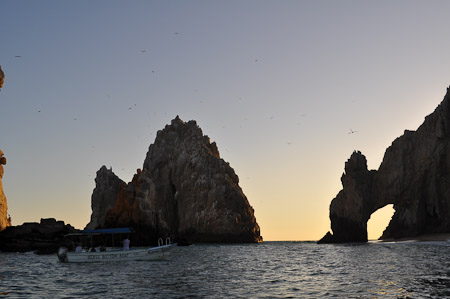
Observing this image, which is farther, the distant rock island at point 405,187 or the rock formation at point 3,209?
the distant rock island at point 405,187

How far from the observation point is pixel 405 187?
108312 millimetres

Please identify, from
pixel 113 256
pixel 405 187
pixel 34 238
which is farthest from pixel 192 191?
pixel 113 256

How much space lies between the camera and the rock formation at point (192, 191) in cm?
14700

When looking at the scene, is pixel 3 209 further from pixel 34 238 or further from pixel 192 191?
Answer: pixel 192 191

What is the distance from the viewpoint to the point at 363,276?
110ft

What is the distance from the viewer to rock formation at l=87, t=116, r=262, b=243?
482ft

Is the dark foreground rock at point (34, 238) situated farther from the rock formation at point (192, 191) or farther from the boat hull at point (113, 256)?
the rock formation at point (192, 191)

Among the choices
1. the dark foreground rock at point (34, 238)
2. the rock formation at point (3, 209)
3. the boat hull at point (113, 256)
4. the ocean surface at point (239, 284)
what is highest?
the rock formation at point (3, 209)

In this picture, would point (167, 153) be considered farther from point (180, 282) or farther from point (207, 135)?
point (180, 282)

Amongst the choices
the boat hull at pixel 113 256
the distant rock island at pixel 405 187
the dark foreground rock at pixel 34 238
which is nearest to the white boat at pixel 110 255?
the boat hull at pixel 113 256

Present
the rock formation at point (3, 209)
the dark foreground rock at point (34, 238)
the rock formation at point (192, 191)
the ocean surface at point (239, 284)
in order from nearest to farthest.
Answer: the ocean surface at point (239, 284), the dark foreground rock at point (34, 238), the rock formation at point (3, 209), the rock formation at point (192, 191)

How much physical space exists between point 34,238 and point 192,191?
235ft

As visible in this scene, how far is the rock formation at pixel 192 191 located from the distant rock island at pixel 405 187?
117 feet

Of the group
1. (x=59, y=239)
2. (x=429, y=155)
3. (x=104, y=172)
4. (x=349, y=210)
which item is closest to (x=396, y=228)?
(x=349, y=210)
